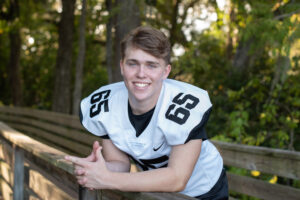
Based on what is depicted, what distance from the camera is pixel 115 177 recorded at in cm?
181

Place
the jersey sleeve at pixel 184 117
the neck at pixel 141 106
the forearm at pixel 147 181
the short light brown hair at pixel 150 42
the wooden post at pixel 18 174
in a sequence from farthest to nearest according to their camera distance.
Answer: the wooden post at pixel 18 174 < the neck at pixel 141 106 < the short light brown hair at pixel 150 42 < the jersey sleeve at pixel 184 117 < the forearm at pixel 147 181

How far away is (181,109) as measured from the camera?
6.59ft

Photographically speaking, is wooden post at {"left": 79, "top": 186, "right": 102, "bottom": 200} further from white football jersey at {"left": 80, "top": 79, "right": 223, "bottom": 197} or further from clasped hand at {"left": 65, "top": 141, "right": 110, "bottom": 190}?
white football jersey at {"left": 80, "top": 79, "right": 223, "bottom": 197}

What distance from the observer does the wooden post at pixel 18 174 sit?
138 inches

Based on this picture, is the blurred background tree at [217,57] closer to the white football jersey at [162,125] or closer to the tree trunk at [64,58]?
the tree trunk at [64,58]

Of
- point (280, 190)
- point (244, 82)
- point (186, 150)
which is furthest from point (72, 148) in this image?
point (186, 150)

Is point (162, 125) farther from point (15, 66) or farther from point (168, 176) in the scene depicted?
point (15, 66)

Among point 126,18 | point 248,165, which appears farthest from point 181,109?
point 126,18

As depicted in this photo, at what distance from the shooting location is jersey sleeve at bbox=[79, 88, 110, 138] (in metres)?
2.29

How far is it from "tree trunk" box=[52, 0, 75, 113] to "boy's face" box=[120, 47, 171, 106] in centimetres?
809

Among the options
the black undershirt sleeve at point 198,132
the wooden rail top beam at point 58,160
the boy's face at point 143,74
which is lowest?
the wooden rail top beam at point 58,160

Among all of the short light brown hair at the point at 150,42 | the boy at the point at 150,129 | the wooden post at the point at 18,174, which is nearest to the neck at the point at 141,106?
the boy at the point at 150,129

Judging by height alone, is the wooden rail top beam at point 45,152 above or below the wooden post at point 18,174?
above

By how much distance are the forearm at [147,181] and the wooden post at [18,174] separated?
6.40 feet
